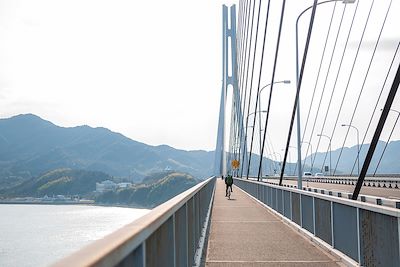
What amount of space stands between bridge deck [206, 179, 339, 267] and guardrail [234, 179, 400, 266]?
37 centimetres

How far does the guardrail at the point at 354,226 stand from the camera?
276 inches

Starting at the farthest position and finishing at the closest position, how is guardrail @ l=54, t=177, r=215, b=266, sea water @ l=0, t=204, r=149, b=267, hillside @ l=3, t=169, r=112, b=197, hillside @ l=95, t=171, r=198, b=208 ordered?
hillside @ l=3, t=169, r=112, b=197, hillside @ l=95, t=171, r=198, b=208, sea water @ l=0, t=204, r=149, b=267, guardrail @ l=54, t=177, r=215, b=266

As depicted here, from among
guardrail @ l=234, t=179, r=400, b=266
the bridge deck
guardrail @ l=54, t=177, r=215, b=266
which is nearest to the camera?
guardrail @ l=54, t=177, r=215, b=266

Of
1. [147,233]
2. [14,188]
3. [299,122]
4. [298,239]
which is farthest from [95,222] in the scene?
[14,188]

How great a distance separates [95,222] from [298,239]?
141 feet

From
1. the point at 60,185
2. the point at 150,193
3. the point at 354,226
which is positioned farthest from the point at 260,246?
the point at 60,185

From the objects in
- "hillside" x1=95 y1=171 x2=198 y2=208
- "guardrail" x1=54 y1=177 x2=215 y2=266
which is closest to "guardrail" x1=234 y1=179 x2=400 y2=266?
"guardrail" x1=54 y1=177 x2=215 y2=266

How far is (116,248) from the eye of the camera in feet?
9.99

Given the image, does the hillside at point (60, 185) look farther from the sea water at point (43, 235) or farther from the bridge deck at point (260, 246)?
the bridge deck at point (260, 246)

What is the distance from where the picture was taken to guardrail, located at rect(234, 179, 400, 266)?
7012 mm

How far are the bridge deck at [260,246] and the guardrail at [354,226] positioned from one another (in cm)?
37

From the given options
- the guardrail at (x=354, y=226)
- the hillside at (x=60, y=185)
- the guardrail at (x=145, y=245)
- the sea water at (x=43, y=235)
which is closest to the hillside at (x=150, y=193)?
the hillside at (x=60, y=185)

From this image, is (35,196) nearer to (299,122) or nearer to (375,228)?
(299,122)

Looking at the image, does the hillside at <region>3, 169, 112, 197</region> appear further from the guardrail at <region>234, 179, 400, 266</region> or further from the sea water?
the guardrail at <region>234, 179, 400, 266</region>
